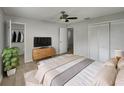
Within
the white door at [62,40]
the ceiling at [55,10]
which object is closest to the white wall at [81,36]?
the white door at [62,40]

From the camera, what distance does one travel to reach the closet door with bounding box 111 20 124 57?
353 cm

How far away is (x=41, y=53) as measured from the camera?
4.59 meters

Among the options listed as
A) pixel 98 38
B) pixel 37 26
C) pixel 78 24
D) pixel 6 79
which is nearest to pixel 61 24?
pixel 78 24

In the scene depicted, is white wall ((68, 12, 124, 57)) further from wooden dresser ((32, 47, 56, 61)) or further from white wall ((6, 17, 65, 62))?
wooden dresser ((32, 47, 56, 61))

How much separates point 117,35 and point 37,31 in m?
3.44

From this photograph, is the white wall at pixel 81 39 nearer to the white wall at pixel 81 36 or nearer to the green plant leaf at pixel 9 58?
the white wall at pixel 81 36

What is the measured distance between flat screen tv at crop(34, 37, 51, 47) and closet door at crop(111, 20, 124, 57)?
299 cm

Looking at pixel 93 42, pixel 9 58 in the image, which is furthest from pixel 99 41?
pixel 9 58

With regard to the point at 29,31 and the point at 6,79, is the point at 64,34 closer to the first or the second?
the point at 29,31

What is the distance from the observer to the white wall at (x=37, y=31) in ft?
14.5

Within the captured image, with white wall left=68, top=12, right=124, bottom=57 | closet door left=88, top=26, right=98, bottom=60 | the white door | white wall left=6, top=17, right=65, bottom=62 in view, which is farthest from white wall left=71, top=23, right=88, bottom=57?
white wall left=6, top=17, right=65, bottom=62

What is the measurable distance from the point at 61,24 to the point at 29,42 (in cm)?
230

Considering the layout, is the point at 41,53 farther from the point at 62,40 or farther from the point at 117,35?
the point at 117,35

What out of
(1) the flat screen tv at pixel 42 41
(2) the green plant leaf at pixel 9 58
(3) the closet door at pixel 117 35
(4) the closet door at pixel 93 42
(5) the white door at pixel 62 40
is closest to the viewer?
(2) the green plant leaf at pixel 9 58
